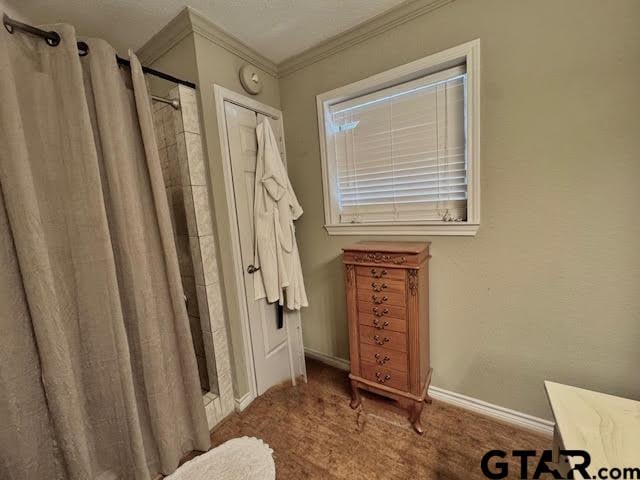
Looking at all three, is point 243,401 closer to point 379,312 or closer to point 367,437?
point 367,437

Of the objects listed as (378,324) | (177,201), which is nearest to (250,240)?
(177,201)

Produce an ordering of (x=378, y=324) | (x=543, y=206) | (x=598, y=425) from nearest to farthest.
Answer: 1. (x=598, y=425)
2. (x=543, y=206)
3. (x=378, y=324)

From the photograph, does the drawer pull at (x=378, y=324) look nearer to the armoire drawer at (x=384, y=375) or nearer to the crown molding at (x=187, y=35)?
the armoire drawer at (x=384, y=375)

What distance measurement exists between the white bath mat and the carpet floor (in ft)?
0.17

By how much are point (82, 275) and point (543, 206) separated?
2.10 m

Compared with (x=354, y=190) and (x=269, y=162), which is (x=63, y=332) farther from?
(x=354, y=190)

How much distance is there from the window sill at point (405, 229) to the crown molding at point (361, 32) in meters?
1.15

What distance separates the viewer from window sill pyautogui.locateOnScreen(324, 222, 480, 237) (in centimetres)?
143

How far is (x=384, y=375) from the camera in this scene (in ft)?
4.90

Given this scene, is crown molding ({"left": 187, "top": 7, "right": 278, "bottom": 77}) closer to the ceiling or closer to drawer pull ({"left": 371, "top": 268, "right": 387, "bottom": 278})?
the ceiling

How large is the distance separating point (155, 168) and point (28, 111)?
0.43 metres

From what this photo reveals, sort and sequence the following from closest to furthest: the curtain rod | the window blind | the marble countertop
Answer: the marble countertop → the curtain rod → the window blind

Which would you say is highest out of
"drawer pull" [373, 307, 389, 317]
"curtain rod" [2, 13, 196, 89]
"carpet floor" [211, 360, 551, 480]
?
"curtain rod" [2, 13, 196, 89]

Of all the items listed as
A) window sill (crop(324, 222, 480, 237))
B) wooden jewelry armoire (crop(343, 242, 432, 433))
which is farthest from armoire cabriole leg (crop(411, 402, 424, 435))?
window sill (crop(324, 222, 480, 237))
